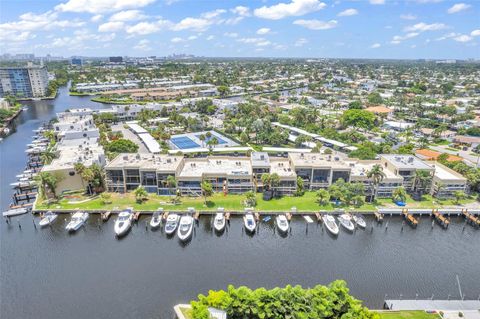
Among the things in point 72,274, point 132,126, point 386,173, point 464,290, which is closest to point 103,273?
point 72,274

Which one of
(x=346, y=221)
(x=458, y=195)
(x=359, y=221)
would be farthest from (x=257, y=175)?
(x=458, y=195)

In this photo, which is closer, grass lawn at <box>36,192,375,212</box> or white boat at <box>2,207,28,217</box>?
white boat at <box>2,207,28,217</box>

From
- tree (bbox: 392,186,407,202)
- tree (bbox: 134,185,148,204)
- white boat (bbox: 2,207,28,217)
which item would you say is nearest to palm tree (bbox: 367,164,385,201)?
tree (bbox: 392,186,407,202)

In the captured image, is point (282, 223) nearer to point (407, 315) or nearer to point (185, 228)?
point (185, 228)

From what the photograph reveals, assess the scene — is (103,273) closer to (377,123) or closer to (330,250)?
(330,250)

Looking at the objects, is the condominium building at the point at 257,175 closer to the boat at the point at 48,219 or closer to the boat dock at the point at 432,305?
the boat at the point at 48,219

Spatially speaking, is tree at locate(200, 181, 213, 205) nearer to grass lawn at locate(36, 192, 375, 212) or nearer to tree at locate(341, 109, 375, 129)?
grass lawn at locate(36, 192, 375, 212)
